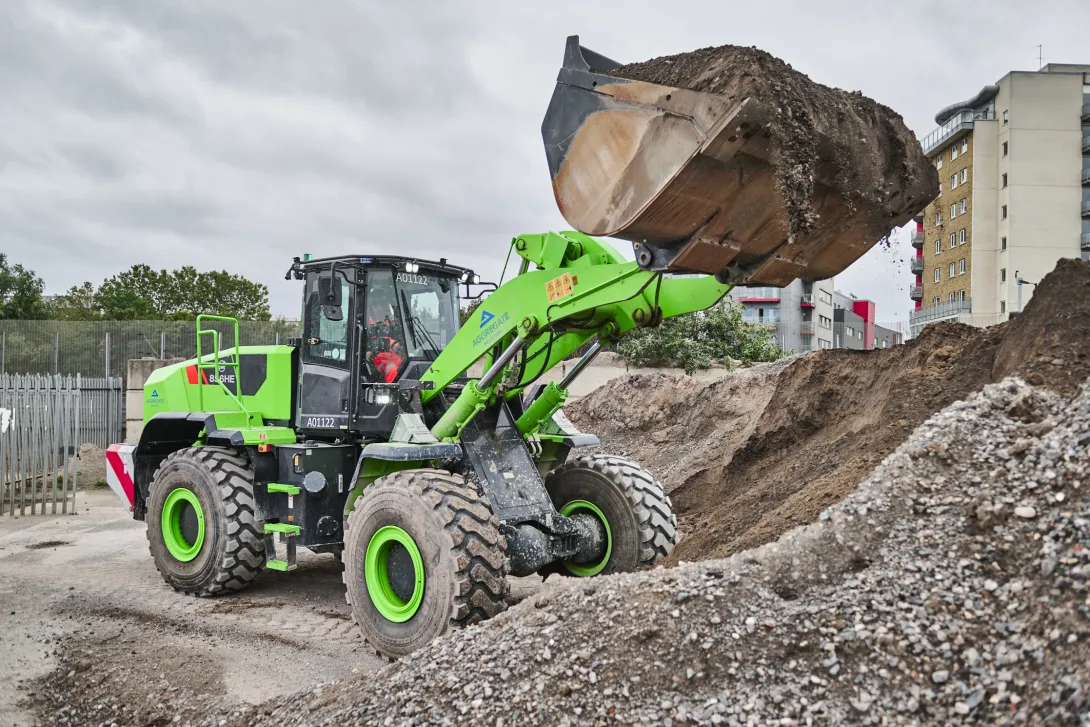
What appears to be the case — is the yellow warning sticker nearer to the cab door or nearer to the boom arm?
the boom arm

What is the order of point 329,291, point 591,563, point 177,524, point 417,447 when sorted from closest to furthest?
point 417,447, point 329,291, point 591,563, point 177,524

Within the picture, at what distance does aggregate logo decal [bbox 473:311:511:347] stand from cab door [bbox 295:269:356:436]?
1176 mm

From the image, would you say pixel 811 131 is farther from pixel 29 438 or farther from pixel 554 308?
pixel 29 438

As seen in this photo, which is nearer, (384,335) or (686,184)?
(686,184)

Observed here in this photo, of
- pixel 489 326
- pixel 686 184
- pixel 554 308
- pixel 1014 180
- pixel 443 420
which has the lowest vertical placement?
pixel 443 420

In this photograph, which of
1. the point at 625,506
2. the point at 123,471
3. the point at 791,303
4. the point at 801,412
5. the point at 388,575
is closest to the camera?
the point at 388,575

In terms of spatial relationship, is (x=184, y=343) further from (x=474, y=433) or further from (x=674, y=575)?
(x=674, y=575)

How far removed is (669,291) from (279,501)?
384 centimetres

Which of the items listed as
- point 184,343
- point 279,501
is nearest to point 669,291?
point 279,501

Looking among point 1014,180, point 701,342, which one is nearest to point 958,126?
point 1014,180

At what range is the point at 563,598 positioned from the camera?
4.42 meters

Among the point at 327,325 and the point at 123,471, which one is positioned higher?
the point at 327,325

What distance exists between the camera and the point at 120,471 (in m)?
8.93

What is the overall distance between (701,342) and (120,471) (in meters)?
12.7
